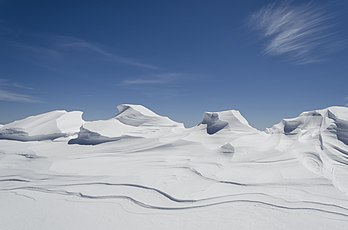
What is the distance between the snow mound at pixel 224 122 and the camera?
89.4 feet

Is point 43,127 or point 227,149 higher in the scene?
point 43,127

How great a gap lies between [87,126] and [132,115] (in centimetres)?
767

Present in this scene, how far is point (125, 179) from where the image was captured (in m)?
15.0

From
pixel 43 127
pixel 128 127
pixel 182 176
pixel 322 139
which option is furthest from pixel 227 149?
pixel 43 127

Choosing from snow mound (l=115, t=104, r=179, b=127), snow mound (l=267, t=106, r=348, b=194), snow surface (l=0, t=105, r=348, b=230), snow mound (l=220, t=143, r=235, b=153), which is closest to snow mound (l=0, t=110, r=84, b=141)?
snow surface (l=0, t=105, r=348, b=230)

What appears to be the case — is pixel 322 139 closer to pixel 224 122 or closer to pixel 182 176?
pixel 224 122

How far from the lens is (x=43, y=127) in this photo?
102 feet

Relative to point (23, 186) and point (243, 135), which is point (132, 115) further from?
point (23, 186)

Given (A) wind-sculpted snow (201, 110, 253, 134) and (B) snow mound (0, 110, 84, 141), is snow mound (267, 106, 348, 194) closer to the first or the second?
(A) wind-sculpted snow (201, 110, 253, 134)

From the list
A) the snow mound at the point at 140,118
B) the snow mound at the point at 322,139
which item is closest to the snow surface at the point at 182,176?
the snow mound at the point at 322,139

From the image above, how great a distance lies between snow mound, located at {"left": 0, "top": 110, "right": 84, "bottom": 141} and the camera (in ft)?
95.7

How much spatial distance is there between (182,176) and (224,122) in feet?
44.0

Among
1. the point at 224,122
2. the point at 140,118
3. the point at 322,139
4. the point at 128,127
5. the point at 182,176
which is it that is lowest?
the point at 182,176

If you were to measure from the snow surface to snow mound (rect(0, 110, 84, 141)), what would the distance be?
17 centimetres
